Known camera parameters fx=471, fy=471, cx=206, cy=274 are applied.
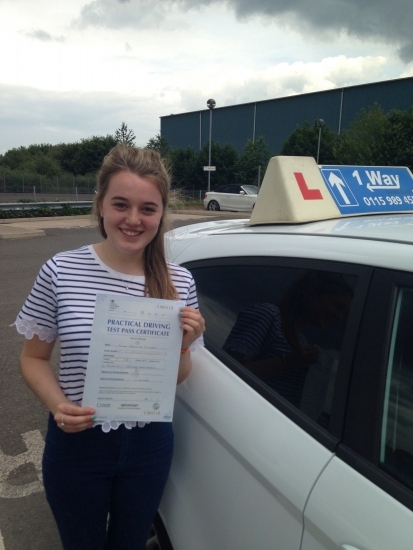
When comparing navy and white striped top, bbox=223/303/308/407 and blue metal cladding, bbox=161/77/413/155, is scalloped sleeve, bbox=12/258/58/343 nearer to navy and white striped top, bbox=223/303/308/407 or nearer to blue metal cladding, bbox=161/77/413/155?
navy and white striped top, bbox=223/303/308/407

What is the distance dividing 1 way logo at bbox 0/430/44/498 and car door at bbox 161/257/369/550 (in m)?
1.29

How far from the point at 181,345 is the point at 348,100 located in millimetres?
49692

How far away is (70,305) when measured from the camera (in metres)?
1.50

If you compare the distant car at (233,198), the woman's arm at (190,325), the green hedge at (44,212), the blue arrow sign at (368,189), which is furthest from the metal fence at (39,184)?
the woman's arm at (190,325)

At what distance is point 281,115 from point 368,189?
51607 millimetres

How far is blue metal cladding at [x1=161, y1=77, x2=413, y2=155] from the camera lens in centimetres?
4319

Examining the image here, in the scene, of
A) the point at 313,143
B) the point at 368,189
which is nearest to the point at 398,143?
the point at 313,143

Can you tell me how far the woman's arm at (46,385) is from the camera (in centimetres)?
140

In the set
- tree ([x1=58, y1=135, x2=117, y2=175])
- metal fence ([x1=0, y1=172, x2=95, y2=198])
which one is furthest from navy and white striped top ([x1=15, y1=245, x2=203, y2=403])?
tree ([x1=58, y1=135, x2=117, y2=175])

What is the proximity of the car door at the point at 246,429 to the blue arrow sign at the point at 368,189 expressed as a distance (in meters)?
0.75

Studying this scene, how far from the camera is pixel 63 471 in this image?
1548 millimetres

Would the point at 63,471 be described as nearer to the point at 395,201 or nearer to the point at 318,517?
the point at 318,517

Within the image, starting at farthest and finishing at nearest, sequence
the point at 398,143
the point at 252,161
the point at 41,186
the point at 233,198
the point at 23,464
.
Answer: the point at 252,161
the point at 41,186
the point at 233,198
the point at 398,143
the point at 23,464

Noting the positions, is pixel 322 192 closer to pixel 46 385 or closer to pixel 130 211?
pixel 130 211
